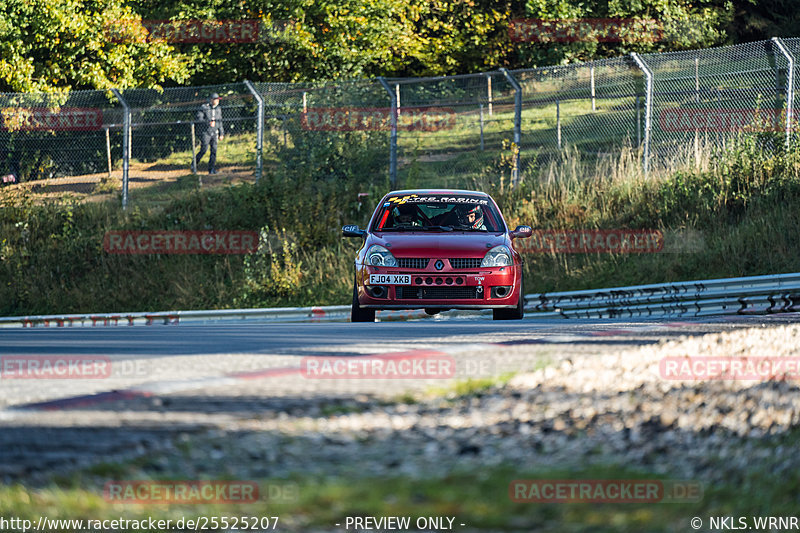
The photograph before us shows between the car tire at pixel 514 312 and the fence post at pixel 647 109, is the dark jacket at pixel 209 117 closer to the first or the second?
the fence post at pixel 647 109

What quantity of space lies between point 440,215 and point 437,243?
1.28 meters

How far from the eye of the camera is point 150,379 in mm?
6090

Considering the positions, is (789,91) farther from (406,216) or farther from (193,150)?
(193,150)

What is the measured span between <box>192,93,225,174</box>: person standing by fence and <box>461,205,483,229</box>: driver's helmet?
1149 centimetres

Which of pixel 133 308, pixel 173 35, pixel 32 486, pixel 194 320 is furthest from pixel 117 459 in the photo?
pixel 173 35

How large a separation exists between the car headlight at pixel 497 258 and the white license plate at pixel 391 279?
86cm

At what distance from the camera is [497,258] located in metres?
11.5

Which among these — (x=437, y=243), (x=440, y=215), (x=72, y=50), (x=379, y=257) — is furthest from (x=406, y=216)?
(x=72, y=50)

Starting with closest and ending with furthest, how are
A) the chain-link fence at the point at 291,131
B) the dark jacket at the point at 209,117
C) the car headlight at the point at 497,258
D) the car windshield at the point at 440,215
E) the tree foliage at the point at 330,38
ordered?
1. the car headlight at the point at 497,258
2. the car windshield at the point at 440,215
3. the chain-link fence at the point at 291,131
4. the dark jacket at the point at 209,117
5. the tree foliage at the point at 330,38

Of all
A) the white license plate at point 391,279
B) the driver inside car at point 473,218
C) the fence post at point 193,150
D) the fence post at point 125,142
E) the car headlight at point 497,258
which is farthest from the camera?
the fence post at point 193,150

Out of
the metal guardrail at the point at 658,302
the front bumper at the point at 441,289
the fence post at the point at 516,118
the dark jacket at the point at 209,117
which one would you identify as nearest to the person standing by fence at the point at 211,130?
the dark jacket at the point at 209,117

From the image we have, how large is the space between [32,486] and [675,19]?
114 ft

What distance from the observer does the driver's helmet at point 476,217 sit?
41.1 ft

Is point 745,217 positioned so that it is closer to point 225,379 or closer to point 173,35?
point 225,379
